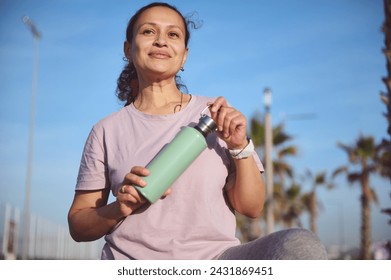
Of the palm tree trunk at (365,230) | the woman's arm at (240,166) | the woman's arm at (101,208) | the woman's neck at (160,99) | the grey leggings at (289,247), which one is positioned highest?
the woman's neck at (160,99)

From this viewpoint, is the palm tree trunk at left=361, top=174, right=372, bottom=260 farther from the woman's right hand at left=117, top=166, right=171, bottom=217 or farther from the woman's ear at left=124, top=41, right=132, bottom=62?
the woman's right hand at left=117, top=166, right=171, bottom=217

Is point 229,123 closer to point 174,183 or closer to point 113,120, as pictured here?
point 174,183

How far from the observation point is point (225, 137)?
4.10ft

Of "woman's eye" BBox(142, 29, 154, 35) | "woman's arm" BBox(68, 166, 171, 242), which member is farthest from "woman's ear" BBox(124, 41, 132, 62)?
"woman's arm" BBox(68, 166, 171, 242)

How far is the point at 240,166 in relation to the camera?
128 centimetres

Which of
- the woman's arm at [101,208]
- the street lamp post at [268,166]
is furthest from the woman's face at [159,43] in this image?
the street lamp post at [268,166]

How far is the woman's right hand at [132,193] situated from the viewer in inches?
45.3

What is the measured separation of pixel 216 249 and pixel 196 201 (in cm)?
12

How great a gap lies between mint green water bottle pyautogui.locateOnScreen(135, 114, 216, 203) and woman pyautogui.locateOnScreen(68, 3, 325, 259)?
3 cm

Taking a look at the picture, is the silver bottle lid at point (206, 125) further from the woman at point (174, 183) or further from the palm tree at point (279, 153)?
the palm tree at point (279, 153)

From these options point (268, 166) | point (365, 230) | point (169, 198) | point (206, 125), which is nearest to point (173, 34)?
point (206, 125)

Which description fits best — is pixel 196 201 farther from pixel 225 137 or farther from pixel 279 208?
pixel 279 208
